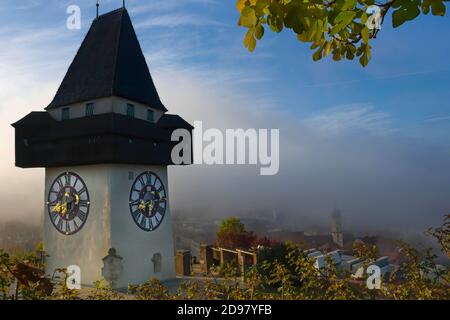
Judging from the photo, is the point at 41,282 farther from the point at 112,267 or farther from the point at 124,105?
the point at 124,105

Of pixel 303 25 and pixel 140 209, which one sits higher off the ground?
pixel 303 25

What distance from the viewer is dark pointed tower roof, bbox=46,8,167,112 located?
9688 millimetres

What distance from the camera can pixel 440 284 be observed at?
7.48 ft

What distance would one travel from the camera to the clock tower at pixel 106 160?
29.9 ft

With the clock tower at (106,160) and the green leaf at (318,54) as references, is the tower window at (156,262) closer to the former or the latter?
the clock tower at (106,160)

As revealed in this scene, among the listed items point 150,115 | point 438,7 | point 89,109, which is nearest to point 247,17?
point 438,7

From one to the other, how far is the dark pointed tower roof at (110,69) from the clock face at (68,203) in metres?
2.24

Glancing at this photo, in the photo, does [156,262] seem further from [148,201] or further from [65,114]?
[65,114]

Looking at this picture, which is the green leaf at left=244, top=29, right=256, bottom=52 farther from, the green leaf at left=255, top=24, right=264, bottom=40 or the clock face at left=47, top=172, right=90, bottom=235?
the clock face at left=47, top=172, right=90, bottom=235

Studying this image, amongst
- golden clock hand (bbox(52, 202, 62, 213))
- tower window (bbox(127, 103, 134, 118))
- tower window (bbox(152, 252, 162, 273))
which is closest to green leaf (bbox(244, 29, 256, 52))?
tower window (bbox(127, 103, 134, 118))

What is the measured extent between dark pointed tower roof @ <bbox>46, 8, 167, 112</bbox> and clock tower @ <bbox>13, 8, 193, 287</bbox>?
1.5 inches

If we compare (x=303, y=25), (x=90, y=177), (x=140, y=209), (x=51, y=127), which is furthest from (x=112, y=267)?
(x=303, y=25)

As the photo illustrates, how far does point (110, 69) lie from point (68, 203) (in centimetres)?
390
